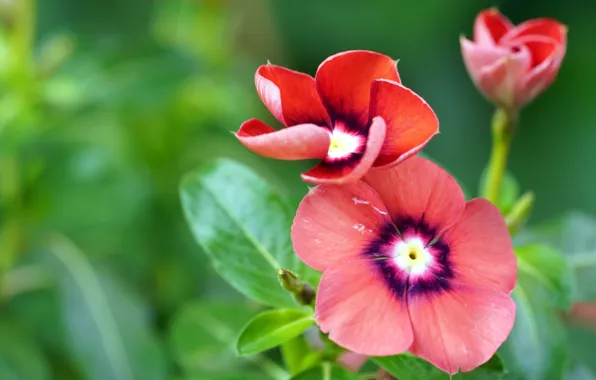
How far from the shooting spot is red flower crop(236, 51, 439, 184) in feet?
1.41

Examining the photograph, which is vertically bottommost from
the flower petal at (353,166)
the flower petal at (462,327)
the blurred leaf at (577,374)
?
the blurred leaf at (577,374)

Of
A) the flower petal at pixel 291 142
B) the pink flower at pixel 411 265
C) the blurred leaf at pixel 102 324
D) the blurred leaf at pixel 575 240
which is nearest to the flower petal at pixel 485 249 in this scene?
the pink flower at pixel 411 265

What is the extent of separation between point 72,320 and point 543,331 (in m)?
0.58

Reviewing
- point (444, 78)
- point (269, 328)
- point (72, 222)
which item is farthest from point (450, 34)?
point (269, 328)

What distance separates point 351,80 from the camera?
485 mm

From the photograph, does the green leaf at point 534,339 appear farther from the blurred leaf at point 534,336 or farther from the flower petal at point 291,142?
the flower petal at point 291,142

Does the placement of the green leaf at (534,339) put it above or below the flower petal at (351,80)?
below

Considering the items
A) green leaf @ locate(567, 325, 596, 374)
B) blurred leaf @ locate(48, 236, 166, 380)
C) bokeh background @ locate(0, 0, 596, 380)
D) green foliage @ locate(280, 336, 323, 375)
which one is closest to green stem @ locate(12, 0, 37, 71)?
bokeh background @ locate(0, 0, 596, 380)

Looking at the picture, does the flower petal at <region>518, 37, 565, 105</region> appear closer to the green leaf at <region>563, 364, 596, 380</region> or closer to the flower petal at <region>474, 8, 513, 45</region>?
the flower petal at <region>474, 8, 513, 45</region>

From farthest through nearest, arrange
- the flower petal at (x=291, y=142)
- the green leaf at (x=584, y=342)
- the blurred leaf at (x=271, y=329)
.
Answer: the green leaf at (x=584, y=342), the blurred leaf at (x=271, y=329), the flower petal at (x=291, y=142)

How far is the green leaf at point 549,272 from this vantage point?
63 cm

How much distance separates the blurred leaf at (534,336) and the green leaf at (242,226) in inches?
7.9

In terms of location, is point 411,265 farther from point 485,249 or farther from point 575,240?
point 575,240

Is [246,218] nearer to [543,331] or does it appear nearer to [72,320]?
[543,331]
